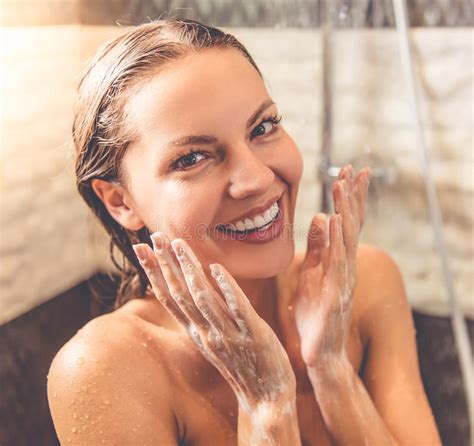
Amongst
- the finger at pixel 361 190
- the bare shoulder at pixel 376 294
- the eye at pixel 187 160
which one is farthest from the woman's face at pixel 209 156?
the bare shoulder at pixel 376 294

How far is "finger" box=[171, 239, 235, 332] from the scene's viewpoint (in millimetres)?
594

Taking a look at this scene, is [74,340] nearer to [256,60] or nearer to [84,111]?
[84,111]

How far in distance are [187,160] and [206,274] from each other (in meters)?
0.12

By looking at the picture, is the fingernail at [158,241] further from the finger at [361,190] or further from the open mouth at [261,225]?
the finger at [361,190]

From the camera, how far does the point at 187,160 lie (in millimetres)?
624

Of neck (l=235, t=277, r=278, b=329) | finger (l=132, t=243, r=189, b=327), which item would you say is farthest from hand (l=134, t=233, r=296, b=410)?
neck (l=235, t=277, r=278, b=329)

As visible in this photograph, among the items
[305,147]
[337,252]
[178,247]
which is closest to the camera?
[178,247]

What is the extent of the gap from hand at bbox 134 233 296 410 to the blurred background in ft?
0.47

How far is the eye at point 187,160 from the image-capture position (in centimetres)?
62

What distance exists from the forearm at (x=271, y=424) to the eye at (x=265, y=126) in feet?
0.91

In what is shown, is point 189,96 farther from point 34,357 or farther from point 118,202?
point 34,357

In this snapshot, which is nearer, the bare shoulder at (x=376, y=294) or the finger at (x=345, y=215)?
the finger at (x=345, y=215)

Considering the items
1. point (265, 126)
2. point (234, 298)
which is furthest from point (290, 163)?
point (234, 298)

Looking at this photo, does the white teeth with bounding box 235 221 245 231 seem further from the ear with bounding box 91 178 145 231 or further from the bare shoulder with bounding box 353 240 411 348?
the bare shoulder with bounding box 353 240 411 348
